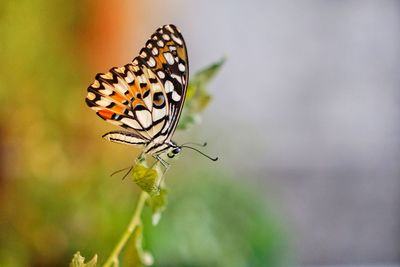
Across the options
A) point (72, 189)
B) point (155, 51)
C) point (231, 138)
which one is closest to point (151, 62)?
point (155, 51)

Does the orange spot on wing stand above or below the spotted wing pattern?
below

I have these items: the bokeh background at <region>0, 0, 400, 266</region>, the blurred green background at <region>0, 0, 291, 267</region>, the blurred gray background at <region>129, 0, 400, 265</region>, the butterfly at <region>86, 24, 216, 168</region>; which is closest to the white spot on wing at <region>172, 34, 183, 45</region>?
the butterfly at <region>86, 24, 216, 168</region>

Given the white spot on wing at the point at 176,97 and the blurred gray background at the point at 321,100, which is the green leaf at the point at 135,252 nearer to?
the white spot on wing at the point at 176,97

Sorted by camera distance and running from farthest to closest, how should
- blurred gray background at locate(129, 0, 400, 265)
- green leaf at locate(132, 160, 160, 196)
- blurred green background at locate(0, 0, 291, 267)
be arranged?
1. blurred gray background at locate(129, 0, 400, 265)
2. blurred green background at locate(0, 0, 291, 267)
3. green leaf at locate(132, 160, 160, 196)

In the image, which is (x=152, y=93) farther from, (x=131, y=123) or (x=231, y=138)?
(x=231, y=138)

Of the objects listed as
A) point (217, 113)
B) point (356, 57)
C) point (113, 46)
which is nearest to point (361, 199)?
point (356, 57)

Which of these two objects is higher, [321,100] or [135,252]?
[321,100]

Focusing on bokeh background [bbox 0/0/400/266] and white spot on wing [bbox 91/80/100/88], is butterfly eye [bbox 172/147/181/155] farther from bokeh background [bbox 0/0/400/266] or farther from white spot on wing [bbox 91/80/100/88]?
bokeh background [bbox 0/0/400/266]

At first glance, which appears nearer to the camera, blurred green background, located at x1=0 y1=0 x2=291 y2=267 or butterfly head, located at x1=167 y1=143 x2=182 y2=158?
butterfly head, located at x1=167 y1=143 x2=182 y2=158
